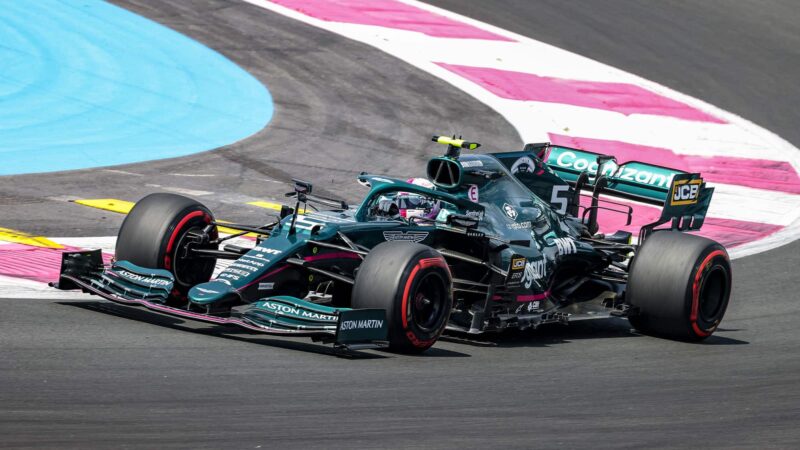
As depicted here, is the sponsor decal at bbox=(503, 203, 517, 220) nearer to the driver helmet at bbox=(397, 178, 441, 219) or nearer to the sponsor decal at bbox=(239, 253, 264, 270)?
the driver helmet at bbox=(397, 178, 441, 219)

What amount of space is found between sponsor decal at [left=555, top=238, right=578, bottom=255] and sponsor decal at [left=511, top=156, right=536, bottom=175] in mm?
876

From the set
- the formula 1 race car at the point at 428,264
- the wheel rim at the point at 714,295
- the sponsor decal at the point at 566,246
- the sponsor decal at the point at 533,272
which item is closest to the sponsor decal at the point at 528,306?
the formula 1 race car at the point at 428,264

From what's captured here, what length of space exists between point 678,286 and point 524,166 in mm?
2039

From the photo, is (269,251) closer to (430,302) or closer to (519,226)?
(430,302)

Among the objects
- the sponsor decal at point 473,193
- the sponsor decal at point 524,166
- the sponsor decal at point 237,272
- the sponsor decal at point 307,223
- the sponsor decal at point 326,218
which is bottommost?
the sponsor decal at point 237,272

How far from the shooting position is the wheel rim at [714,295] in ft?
35.8

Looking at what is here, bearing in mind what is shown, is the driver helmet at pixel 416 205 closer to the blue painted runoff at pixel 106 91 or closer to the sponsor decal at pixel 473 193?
the sponsor decal at pixel 473 193

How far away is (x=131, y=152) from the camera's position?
17.4 metres

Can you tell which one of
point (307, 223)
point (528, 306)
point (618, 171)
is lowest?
point (528, 306)

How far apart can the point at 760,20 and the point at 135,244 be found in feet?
70.3

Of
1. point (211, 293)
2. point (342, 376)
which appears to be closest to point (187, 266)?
point (211, 293)

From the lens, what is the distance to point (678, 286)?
10.6 meters

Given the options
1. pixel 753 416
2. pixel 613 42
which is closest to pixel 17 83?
pixel 613 42

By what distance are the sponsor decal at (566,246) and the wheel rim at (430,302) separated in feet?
7.07
